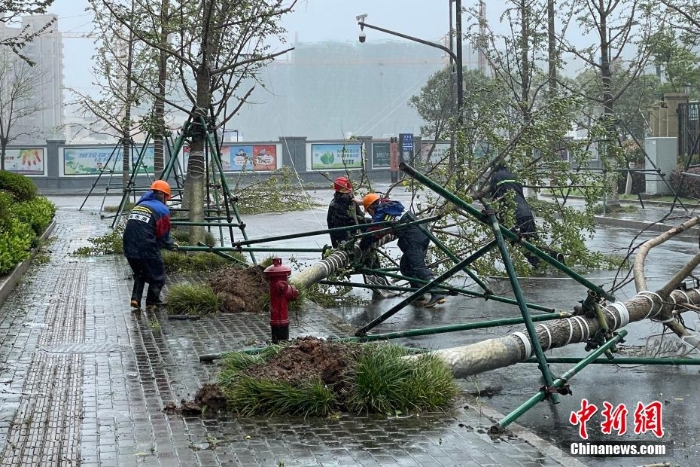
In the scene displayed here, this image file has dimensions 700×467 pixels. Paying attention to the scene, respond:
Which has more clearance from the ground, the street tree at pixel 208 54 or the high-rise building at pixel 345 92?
the high-rise building at pixel 345 92

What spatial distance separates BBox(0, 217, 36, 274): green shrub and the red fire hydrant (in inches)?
206

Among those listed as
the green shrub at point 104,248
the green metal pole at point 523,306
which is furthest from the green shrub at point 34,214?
the green metal pole at point 523,306

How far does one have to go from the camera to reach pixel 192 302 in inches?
445

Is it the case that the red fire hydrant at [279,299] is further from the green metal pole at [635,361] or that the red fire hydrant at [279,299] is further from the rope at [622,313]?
the rope at [622,313]

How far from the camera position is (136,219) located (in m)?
11.7

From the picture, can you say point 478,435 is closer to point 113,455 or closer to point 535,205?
point 113,455

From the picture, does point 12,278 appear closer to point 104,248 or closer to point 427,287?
point 104,248

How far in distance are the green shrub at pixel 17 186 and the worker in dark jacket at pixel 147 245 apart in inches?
374

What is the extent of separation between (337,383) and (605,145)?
9505 millimetres

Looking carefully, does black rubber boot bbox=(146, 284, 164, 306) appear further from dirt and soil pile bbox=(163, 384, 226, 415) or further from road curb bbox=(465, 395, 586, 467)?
road curb bbox=(465, 395, 586, 467)

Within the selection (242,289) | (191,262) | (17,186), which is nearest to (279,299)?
(242,289)

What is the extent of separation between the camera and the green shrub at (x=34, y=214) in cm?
1811

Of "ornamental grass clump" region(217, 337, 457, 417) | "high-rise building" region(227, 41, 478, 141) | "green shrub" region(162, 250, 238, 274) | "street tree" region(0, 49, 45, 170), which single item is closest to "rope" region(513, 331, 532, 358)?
"ornamental grass clump" region(217, 337, 457, 417)

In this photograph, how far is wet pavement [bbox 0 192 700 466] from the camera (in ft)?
19.5
